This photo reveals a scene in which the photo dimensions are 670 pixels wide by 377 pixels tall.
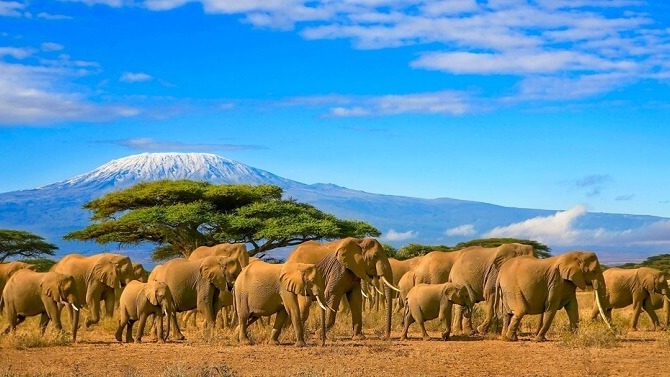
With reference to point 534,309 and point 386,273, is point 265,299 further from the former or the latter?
point 534,309

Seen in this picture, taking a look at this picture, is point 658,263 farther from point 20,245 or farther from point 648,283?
point 648,283

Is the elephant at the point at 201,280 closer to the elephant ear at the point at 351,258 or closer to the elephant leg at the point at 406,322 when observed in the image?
the elephant ear at the point at 351,258

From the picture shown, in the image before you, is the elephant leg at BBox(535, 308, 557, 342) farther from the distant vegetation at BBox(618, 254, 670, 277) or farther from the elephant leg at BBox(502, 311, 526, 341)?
the distant vegetation at BBox(618, 254, 670, 277)

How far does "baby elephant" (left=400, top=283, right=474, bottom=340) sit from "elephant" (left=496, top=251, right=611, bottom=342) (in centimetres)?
92

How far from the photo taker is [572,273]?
21.5 meters

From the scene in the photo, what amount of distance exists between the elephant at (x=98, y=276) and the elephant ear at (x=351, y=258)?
5.73 metres

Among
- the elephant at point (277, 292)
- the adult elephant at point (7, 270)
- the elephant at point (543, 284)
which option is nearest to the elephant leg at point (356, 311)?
the elephant at point (277, 292)

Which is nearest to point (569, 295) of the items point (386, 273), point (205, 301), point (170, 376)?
point (386, 273)

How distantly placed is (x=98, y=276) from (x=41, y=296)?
2991mm

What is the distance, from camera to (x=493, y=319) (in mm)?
23438

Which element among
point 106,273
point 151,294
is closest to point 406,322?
point 151,294

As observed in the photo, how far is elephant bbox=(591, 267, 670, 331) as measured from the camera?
25375 millimetres

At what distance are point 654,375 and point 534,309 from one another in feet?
17.5

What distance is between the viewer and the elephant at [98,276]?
81.8 ft
